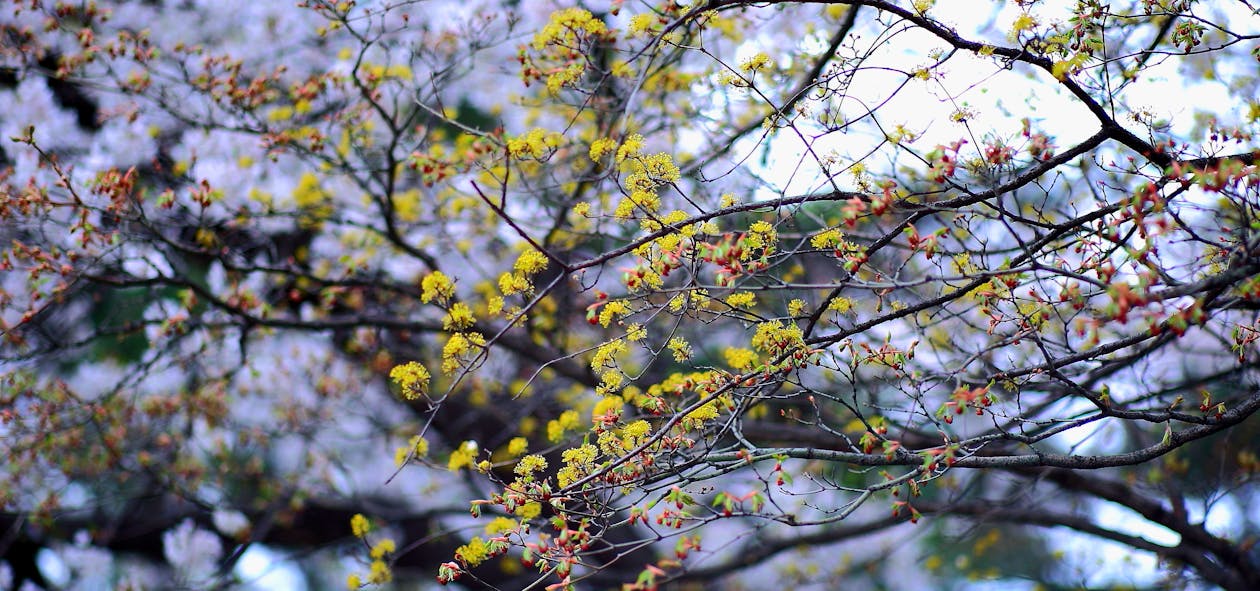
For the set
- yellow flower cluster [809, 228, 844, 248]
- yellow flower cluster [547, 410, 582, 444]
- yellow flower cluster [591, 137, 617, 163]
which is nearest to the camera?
yellow flower cluster [809, 228, 844, 248]

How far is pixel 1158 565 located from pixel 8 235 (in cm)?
498

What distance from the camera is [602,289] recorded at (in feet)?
14.5

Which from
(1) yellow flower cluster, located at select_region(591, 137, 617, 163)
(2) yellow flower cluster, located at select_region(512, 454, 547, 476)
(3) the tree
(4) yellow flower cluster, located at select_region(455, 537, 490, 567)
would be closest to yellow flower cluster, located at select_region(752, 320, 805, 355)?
(3) the tree

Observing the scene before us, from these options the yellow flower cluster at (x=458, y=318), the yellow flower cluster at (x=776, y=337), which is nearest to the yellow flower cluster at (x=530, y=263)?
the yellow flower cluster at (x=458, y=318)

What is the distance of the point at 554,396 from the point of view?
529cm

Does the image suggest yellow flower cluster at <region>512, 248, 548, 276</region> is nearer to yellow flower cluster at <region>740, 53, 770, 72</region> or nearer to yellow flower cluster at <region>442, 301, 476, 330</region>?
yellow flower cluster at <region>442, 301, 476, 330</region>

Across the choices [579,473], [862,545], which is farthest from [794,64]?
[862,545]

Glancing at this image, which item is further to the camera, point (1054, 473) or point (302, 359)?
point (302, 359)

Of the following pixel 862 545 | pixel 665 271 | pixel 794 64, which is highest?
pixel 862 545

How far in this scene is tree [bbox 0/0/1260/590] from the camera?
87.6 inches

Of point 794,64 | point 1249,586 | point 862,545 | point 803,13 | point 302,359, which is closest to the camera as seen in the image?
point 1249,586

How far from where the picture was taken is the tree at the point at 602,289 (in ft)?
7.30

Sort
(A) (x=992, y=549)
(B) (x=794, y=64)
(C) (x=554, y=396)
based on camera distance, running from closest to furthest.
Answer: (B) (x=794, y=64)
(C) (x=554, y=396)
(A) (x=992, y=549)

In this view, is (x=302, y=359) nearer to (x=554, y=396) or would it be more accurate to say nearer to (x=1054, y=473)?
(x=554, y=396)
